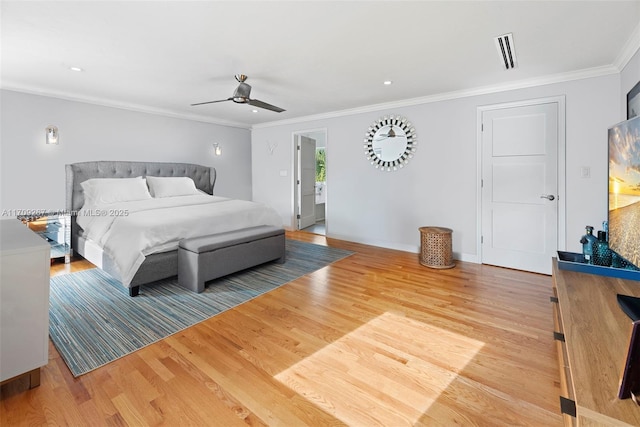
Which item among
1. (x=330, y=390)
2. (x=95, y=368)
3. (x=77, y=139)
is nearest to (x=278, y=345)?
(x=330, y=390)

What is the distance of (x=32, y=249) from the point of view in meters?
1.49

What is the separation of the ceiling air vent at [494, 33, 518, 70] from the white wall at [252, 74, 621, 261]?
0.76 m

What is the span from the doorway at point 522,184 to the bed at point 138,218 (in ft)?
9.54

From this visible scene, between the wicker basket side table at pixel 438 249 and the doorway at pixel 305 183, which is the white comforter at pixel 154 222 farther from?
the wicker basket side table at pixel 438 249

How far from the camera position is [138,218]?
304cm

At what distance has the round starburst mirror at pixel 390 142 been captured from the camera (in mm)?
4305

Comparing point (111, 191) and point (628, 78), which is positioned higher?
point (628, 78)

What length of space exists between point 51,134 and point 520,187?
6.03m

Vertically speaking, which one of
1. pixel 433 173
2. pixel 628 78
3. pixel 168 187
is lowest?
pixel 168 187

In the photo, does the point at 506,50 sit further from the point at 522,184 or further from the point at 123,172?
the point at 123,172

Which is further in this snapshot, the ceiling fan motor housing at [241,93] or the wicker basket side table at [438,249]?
the wicker basket side table at [438,249]

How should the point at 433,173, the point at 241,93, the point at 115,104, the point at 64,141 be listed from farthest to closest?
the point at 115,104 → the point at 433,173 → the point at 64,141 → the point at 241,93

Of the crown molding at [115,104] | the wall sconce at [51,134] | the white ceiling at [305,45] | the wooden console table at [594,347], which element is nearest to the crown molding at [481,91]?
the white ceiling at [305,45]

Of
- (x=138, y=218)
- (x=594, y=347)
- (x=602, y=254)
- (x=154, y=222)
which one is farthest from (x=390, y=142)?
(x=594, y=347)
